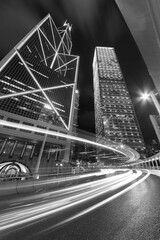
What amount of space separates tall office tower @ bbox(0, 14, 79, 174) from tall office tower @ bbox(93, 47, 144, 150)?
145ft

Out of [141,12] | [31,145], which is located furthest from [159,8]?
[31,145]

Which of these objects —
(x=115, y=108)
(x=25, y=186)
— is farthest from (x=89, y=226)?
(x=115, y=108)

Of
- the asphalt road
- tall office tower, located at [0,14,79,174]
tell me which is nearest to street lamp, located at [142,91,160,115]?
the asphalt road

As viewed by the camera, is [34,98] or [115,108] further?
[115,108]

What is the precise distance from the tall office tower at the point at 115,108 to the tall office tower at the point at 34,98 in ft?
145

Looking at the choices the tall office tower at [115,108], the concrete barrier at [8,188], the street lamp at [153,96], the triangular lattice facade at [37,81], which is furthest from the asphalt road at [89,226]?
the tall office tower at [115,108]

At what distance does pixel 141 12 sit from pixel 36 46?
71.3 m

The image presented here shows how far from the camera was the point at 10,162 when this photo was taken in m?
10.1

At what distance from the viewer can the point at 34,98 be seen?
58.9 m

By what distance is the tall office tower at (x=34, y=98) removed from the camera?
3225 cm

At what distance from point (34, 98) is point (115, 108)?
245 feet

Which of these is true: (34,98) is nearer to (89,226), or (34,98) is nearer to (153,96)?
(153,96)

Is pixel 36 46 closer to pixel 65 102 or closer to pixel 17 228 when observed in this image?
pixel 65 102

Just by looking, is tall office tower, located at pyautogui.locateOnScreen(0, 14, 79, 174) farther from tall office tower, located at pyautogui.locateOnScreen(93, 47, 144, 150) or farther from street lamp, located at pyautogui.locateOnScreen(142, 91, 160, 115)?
tall office tower, located at pyautogui.locateOnScreen(93, 47, 144, 150)
